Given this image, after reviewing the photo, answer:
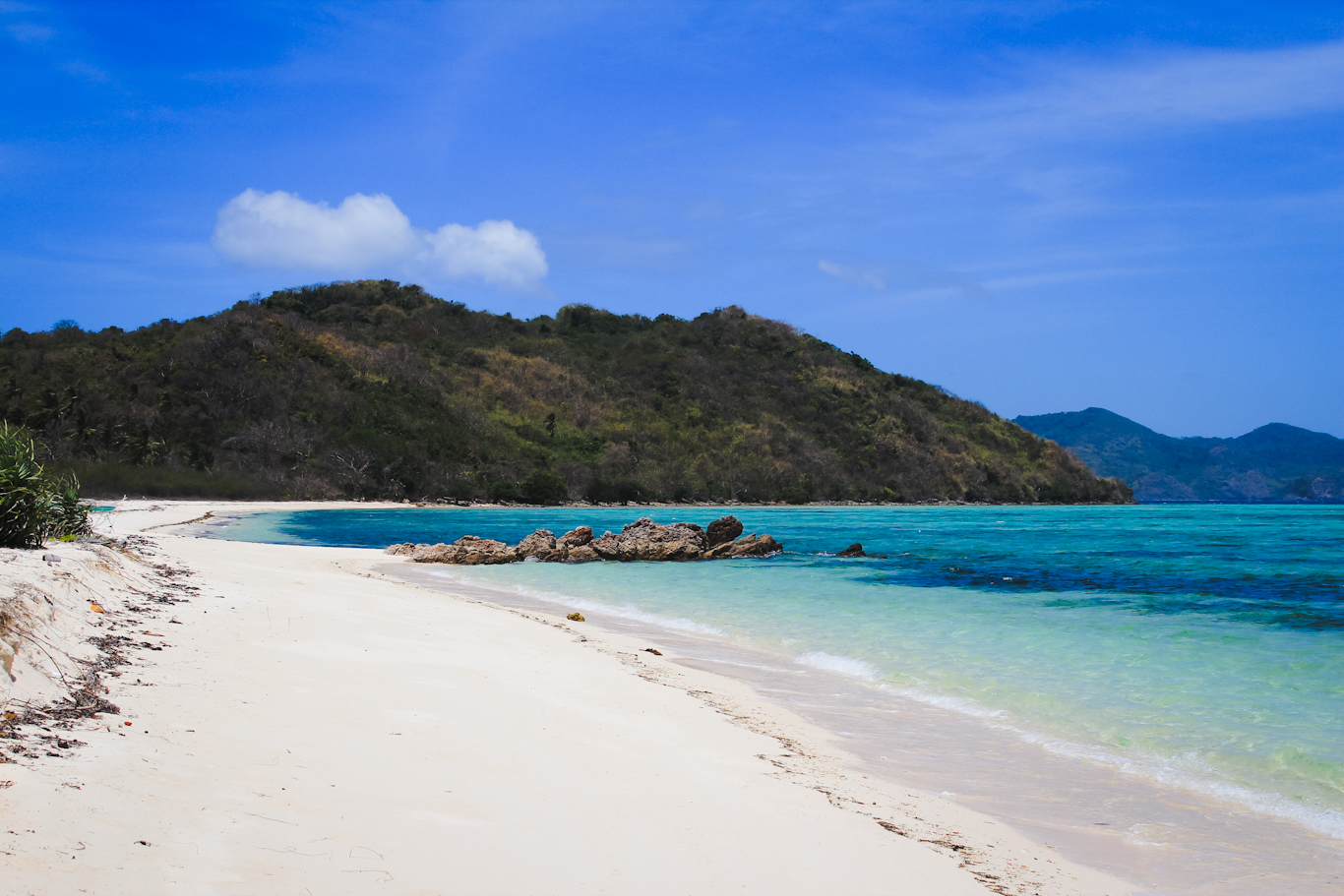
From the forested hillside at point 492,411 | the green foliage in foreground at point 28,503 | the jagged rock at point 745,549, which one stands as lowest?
the jagged rock at point 745,549

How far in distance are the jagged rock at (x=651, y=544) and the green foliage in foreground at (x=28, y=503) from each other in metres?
16.5

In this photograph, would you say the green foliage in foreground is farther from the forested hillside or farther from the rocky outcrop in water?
the forested hillside

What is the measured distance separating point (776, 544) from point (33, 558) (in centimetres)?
2287

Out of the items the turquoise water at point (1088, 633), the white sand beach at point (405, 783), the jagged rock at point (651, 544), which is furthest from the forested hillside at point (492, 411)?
the white sand beach at point (405, 783)

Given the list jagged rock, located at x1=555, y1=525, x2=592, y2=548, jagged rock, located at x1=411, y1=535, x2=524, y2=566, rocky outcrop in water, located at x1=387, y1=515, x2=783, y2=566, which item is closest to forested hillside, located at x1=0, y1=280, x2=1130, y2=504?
jagged rock, located at x1=411, y1=535, x2=524, y2=566

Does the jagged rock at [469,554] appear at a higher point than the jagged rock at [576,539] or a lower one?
lower

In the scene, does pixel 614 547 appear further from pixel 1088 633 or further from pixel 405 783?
pixel 405 783

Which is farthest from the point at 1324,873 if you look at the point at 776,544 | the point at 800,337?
the point at 800,337

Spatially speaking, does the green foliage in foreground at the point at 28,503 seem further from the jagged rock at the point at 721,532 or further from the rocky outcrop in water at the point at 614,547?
the jagged rock at the point at 721,532

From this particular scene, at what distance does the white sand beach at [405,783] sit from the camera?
9.78 ft

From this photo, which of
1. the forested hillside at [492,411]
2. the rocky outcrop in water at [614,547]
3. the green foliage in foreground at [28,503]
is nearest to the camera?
the green foliage in foreground at [28,503]

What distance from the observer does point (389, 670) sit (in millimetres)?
6559

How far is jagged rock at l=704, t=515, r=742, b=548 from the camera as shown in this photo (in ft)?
88.5

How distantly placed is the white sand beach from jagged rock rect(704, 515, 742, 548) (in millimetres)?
19414
